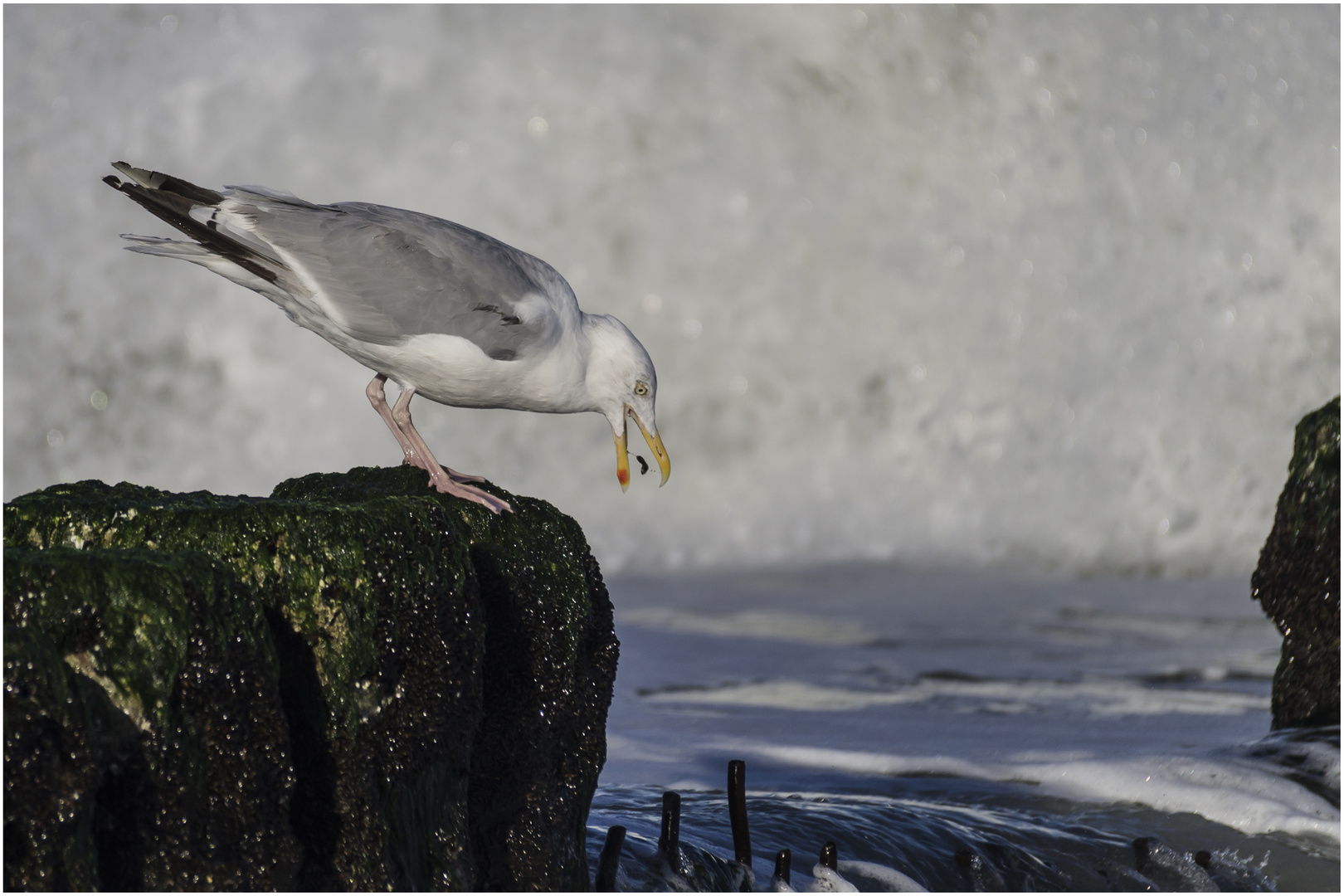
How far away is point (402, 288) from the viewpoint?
558 centimetres

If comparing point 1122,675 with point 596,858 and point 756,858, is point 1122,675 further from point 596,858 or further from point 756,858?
point 596,858

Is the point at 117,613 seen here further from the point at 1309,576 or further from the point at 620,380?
the point at 1309,576

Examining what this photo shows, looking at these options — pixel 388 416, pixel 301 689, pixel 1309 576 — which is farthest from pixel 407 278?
pixel 1309 576

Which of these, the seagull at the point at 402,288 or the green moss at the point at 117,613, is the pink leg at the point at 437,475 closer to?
the seagull at the point at 402,288

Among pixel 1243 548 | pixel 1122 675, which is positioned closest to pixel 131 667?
pixel 1122 675

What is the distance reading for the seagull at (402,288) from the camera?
217 inches

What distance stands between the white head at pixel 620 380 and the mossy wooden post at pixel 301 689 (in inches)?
21.1

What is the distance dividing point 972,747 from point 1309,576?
2.65 m

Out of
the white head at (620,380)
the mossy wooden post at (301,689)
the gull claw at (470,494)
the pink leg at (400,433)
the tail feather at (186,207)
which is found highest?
the tail feather at (186,207)

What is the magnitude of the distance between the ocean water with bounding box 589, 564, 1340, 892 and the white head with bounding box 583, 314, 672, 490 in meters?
1.88

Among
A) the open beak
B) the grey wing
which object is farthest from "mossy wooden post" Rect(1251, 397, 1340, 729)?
the grey wing

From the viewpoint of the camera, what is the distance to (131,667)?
3.91 metres

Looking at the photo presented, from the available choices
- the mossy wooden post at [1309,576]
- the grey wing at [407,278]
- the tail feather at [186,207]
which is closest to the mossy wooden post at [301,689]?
the grey wing at [407,278]

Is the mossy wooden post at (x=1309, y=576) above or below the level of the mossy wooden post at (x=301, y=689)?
above
